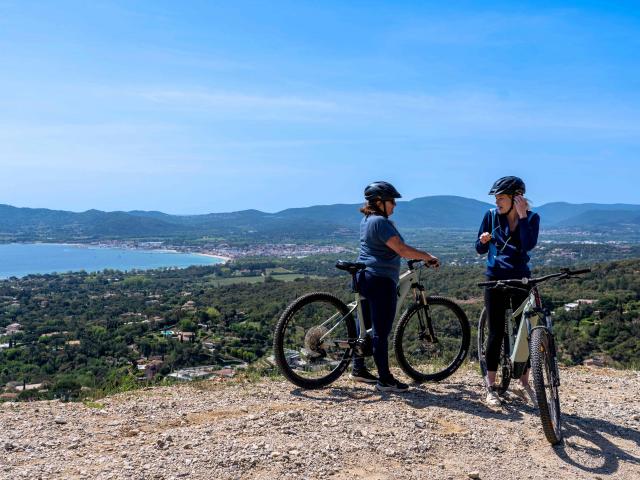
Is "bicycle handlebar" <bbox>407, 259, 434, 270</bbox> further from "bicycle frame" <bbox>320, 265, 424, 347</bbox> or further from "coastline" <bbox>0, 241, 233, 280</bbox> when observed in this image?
"coastline" <bbox>0, 241, 233, 280</bbox>

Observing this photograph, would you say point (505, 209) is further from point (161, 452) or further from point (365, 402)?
point (161, 452)

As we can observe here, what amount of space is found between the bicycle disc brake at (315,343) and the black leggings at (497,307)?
5.69ft

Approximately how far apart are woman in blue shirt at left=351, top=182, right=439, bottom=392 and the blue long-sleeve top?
63 centimetres

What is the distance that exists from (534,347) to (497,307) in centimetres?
99

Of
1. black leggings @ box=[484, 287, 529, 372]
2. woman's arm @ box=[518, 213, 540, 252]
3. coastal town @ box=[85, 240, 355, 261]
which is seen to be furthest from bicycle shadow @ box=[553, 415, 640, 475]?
coastal town @ box=[85, 240, 355, 261]

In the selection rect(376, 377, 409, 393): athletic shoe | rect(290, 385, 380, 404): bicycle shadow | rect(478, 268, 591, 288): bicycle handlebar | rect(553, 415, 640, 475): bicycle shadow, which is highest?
rect(478, 268, 591, 288): bicycle handlebar

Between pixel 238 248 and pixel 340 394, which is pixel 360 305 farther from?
pixel 238 248

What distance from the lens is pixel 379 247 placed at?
5.58 metres

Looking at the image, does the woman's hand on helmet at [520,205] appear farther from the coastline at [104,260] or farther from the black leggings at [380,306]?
the coastline at [104,260]

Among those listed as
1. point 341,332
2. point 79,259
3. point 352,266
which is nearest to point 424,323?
point 341,332

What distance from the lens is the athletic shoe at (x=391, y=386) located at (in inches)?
227

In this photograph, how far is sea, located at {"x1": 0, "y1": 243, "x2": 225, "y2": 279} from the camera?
4136 inches

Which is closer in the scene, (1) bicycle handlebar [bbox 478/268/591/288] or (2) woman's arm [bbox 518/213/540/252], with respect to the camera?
(1) bicycle handlebar [bbox 478/268/591/288]

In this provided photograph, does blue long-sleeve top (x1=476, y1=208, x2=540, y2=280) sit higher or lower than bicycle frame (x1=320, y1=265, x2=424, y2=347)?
higher
